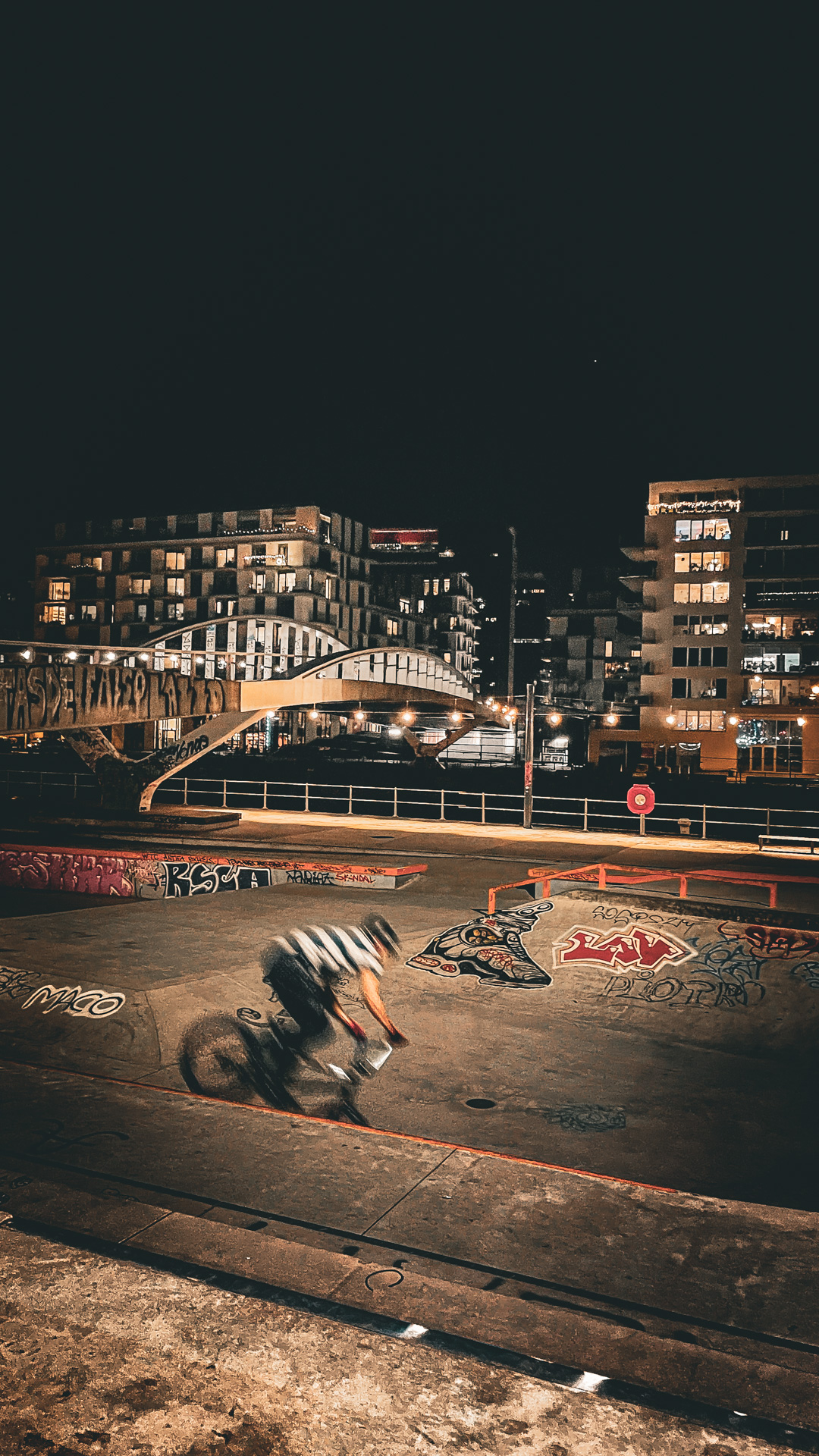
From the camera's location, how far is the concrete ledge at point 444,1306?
13.7 ft

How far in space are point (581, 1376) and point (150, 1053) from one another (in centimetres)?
847

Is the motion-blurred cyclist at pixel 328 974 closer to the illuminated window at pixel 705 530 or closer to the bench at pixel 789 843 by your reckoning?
the bench at pixel 789 843

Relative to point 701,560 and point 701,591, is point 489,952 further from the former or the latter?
point 701,560

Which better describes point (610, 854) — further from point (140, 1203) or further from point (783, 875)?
point (140, 1203)

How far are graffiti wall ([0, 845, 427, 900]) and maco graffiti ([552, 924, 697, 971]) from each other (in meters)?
6.19

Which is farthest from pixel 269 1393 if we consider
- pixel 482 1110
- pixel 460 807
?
pixel 460 807

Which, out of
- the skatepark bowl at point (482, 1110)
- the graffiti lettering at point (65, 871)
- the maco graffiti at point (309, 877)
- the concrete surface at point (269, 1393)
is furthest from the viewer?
the graffiti lettering at point (65, 871)

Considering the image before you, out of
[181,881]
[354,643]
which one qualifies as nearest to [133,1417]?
[181,881]

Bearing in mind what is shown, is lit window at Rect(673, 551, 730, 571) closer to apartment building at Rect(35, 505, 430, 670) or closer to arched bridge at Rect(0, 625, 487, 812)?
arched bridge at Rect(0, 625, 487, 812)

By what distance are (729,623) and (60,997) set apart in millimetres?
63660

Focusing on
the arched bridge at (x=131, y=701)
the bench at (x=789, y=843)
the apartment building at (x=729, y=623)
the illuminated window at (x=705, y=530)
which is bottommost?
the bench at (x=789, y=843)

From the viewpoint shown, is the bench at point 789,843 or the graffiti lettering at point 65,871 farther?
the bench at point 789,843

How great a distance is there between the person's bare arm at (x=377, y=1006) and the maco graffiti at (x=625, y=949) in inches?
126

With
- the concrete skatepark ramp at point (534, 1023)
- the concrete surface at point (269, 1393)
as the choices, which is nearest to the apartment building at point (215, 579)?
the concrete skatepark ramp at point (534, 1023)
